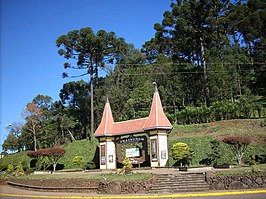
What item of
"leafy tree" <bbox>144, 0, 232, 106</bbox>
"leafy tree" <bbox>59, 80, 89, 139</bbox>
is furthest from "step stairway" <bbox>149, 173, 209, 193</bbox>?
"leafy tree" <bbox>59, 80, 89, 139</bbox>

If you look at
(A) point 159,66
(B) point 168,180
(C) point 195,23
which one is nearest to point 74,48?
(A) point 159,66

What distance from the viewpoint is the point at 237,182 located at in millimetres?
12555

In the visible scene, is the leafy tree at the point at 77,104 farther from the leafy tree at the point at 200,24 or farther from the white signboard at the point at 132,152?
the white signboard at the point at 132,152

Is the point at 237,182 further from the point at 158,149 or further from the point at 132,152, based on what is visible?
the point at 132,152

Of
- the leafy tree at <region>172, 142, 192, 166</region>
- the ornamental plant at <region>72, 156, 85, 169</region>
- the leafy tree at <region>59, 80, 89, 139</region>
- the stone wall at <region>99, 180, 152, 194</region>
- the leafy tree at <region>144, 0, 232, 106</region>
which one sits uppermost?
the leafy tree at <region>144, 0, 232, 106</region>

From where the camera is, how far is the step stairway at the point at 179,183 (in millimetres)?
12797

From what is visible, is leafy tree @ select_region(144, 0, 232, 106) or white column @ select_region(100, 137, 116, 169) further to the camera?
leafy tree @ select_region(144, 0, 232, 106)

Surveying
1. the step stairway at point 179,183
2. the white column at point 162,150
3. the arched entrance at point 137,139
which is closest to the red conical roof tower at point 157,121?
the arched entrance at point 137,139

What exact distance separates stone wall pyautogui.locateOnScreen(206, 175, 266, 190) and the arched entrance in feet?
29.2

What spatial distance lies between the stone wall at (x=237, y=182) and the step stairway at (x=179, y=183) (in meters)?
0.42

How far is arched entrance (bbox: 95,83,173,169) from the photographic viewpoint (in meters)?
21.9

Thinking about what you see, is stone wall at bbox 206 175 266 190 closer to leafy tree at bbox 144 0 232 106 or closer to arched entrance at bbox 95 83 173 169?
arched entrance at bbox 95 83 173 169

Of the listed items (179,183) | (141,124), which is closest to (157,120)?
(141,124)

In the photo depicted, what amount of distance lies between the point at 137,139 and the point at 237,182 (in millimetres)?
11181
